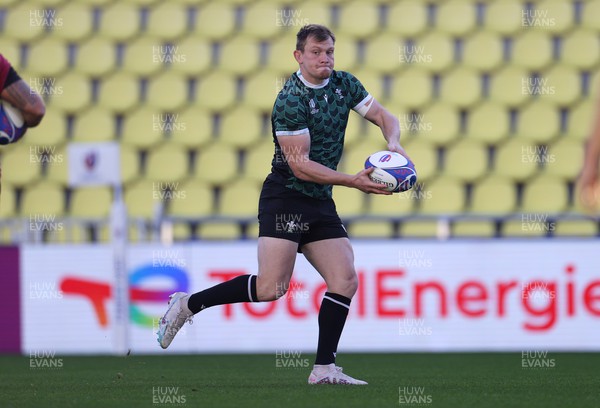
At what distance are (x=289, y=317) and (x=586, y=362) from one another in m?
3.19

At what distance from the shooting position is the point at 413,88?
14.1 metres

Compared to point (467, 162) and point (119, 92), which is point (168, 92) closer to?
point (119, 92)

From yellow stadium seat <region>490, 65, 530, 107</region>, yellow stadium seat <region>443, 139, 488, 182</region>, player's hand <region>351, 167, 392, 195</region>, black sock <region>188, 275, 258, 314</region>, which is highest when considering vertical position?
yellow stadium seat <region>490, 65, 530, 107</region>

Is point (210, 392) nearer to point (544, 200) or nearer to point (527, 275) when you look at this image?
point (527, 275)

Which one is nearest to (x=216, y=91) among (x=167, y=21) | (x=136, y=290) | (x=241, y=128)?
(x=241, y=128)

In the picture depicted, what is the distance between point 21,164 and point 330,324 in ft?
29.2

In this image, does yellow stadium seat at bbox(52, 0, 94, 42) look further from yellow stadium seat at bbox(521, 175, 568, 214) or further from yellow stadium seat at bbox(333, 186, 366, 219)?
yellow stadium seat at bbox(521, 175, 568, 214)

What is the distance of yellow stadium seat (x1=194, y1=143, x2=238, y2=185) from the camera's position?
13.6m

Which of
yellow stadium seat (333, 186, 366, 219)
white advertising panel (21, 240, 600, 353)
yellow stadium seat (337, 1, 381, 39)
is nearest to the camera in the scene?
white advertising panel (21, 240, 600, 353)

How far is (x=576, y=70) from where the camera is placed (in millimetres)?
14062

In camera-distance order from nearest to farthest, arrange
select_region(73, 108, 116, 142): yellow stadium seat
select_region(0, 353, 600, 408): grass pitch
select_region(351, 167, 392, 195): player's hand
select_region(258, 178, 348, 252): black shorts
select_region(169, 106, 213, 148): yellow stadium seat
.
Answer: select_region(0, 353, 600, 408): grass pitch → select_region(351, 167, 392, 195): player's hand → select_region(258, 178, 348, 252): black shorts → select_region(169, 106, 213, 148): yellow stadium seat → select_region(73, 108, 116, 142): yellow stadium seat

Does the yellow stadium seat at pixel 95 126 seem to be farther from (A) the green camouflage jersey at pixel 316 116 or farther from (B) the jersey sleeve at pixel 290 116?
(B) the jersey sleeve at pixel 290 116

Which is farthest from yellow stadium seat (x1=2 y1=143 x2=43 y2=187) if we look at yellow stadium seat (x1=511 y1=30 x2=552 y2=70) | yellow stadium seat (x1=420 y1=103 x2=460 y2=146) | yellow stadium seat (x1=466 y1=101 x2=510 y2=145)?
yellow stadium seat (x1=511 y1=30 x2=552 y2=70)

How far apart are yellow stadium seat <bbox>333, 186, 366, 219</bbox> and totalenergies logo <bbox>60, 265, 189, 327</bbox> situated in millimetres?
2876
